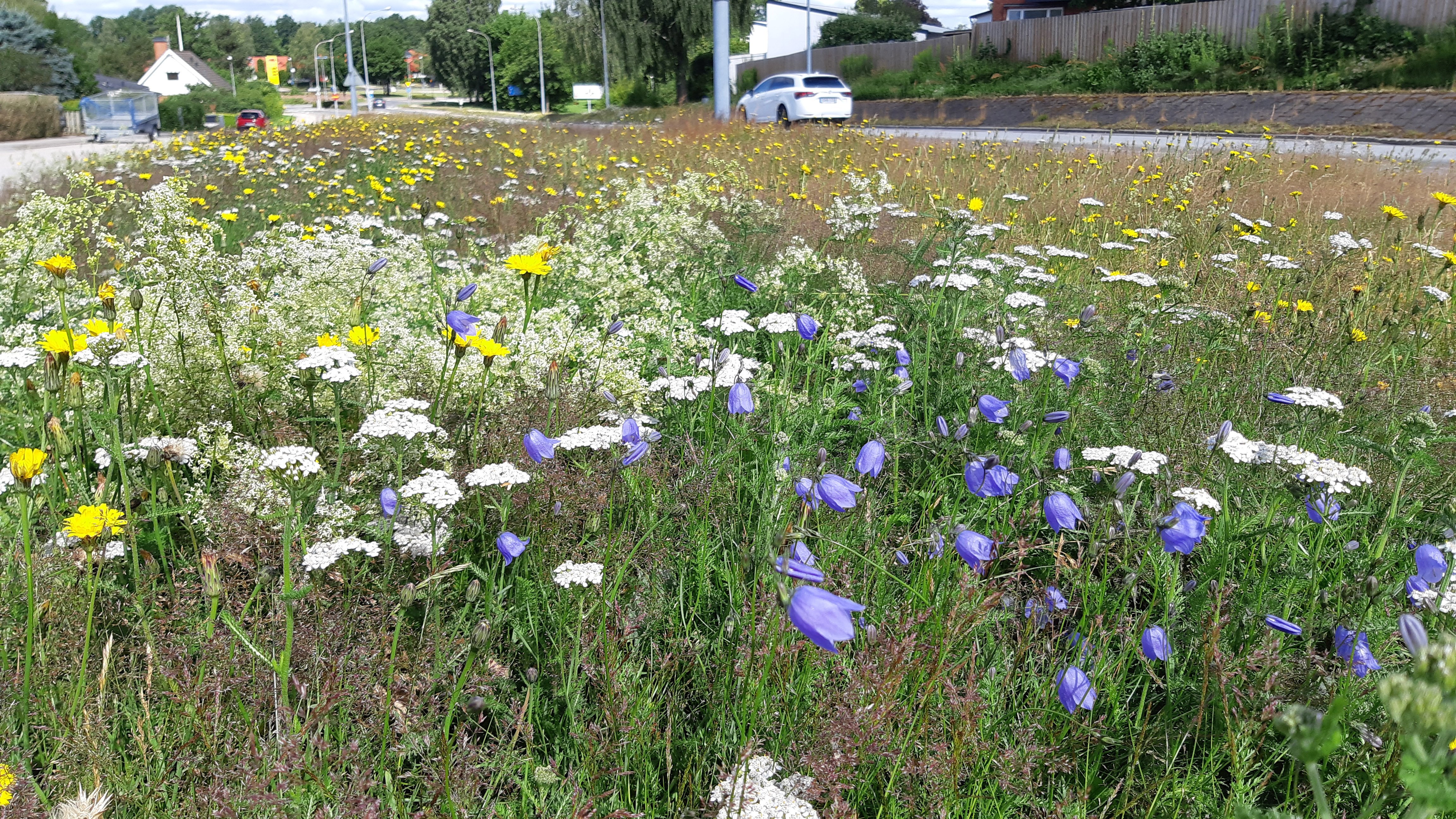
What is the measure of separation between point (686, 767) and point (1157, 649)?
96cm

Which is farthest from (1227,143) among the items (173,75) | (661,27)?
(173,75)

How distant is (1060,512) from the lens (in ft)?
5.95

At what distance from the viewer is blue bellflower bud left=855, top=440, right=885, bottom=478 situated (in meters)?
1.89

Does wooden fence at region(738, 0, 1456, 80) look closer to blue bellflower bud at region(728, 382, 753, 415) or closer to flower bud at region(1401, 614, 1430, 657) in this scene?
blue bellflower bud at region(728, 382, 753, 415)

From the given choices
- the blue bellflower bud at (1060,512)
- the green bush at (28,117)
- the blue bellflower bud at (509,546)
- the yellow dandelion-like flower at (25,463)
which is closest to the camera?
the yellow dandelion-like flower at (25,463)

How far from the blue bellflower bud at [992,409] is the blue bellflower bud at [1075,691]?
778 millimetres

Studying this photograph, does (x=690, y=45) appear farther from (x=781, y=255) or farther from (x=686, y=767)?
(x=686, y=767)

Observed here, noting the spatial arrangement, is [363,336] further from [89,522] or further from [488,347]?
[89,522]

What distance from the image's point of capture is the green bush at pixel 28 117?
32812 millimetres

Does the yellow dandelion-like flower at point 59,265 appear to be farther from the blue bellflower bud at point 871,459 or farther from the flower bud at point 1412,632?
the flower bud at point 1412,632

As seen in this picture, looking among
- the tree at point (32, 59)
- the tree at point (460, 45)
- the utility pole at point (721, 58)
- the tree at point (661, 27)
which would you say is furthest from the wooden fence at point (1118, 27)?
the tree at point (460, 45)

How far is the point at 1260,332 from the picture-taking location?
12.5ft

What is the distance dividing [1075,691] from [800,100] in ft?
62.4

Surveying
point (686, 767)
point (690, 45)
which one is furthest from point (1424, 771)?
point (690, 45)
